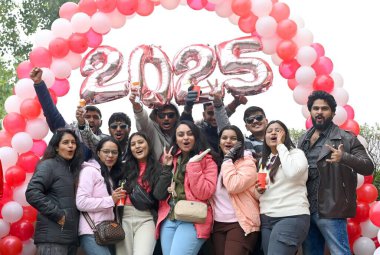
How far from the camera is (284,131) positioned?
15.7 ft

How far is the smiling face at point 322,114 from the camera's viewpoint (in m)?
5.02

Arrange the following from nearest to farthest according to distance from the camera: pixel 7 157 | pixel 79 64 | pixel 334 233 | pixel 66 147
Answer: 1. pixel 334 233
2. pixel 66 147
3. pixel 7 157
4. pixel 79 64

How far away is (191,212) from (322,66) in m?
2.47

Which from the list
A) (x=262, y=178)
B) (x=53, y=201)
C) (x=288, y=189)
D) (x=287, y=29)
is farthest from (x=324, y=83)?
(x=53, y=201)

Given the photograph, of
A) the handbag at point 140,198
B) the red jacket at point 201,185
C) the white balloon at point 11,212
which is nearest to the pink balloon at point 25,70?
the white balloon at point 11,212

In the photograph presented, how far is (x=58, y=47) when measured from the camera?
6129mm

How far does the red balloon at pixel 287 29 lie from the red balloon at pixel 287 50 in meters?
0.07

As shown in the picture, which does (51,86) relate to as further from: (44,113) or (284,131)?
(284,131)

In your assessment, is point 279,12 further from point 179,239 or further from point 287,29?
point 179,239

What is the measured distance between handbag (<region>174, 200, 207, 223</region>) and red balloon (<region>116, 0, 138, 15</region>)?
8.86 feet

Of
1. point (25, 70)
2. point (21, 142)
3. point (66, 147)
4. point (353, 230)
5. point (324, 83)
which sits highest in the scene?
point (25, 70)

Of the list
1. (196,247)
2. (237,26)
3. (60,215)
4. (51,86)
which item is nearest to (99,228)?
(60,215)

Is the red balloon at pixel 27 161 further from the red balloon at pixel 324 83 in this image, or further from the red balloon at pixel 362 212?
the red balloon at pixel 362 212

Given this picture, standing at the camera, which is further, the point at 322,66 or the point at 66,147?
the point at 322,66
